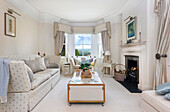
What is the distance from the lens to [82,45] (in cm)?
Result: 642

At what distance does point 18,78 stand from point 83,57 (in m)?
4.61

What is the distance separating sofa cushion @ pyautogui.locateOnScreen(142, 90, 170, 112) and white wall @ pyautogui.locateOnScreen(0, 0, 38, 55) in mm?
3472

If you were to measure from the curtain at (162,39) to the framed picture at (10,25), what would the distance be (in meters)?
4.03

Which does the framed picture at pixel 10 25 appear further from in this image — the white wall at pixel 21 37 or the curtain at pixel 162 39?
the curtain at pixel 162 39

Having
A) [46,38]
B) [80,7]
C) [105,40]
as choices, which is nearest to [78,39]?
[105,40]

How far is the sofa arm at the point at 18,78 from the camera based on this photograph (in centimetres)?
185

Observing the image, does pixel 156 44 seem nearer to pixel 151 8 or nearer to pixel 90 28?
pixel 151 8

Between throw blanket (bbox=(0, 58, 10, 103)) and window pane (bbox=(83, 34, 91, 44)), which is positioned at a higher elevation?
window pane (bbox=(83, 34, 91, 44))

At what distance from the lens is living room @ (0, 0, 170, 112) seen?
192 centimetres

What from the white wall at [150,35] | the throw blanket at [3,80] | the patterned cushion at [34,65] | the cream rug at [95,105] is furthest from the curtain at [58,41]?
the white wall at [150,35]

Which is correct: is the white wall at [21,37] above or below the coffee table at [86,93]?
above

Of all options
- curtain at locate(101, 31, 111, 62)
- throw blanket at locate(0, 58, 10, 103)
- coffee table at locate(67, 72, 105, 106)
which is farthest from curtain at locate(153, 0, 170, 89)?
throw blanket at locate(0, 58, 10, 103)

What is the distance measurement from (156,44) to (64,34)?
4335 millimetres

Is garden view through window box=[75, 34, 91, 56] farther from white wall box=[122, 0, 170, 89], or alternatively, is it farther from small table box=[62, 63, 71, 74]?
white wall box=[122, 0, 170, 89]
